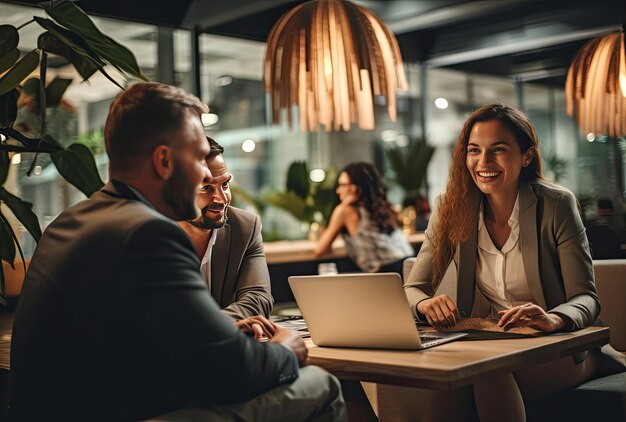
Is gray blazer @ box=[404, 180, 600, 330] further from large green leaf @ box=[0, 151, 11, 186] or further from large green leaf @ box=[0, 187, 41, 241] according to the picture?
large green leaf @ box=[0, 151, 11, 186]

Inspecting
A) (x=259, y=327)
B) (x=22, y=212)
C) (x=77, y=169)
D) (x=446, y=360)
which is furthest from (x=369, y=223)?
(x=446, y=360)

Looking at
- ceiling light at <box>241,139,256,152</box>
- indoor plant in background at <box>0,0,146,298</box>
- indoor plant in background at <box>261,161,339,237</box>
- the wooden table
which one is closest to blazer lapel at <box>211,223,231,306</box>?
indoor plant in background at <box>0,0,146,298</box>

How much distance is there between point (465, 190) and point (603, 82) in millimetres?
1827

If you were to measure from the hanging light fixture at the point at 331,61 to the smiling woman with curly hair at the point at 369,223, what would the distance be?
303 cm

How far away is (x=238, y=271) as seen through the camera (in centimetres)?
300

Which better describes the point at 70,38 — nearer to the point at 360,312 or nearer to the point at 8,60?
the point at 8,60

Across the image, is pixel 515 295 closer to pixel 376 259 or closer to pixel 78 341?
pixel 78 341

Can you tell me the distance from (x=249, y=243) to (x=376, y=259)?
331 centimetres

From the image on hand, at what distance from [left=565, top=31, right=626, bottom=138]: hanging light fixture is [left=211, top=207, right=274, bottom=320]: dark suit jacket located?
6.93 feet

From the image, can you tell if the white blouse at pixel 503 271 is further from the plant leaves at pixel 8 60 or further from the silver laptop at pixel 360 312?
the plant leaves at pixel 8 60

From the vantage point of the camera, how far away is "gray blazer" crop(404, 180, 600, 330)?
279 centimetres

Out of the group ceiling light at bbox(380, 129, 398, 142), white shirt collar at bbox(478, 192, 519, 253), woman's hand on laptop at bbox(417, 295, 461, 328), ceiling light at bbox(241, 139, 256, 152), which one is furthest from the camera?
ceiling light at bbox(380, 129, 398, 142)

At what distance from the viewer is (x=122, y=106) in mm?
1912

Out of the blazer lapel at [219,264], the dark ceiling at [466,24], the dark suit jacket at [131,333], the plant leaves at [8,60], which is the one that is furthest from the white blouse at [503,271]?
the dark ceiling at [466,24]
